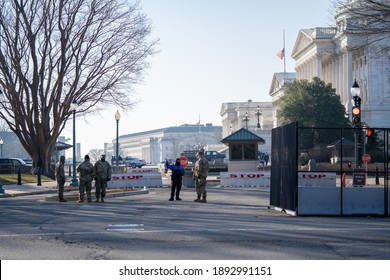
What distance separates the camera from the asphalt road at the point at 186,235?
48.3 feet

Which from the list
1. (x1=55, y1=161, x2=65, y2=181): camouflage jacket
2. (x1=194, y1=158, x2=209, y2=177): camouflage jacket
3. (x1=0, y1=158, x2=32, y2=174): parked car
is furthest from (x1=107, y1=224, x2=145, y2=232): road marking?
(x1=0, y1=158, x2=32, y2=174): parked car

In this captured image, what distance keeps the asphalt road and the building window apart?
105 ft

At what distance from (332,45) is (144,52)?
65.0 m

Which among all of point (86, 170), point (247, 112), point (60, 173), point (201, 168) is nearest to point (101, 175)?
point (86, 170)

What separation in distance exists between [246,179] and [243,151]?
397 inches

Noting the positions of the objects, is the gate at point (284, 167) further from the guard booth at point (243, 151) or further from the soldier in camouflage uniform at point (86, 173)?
the guard booth at point (243, 151)

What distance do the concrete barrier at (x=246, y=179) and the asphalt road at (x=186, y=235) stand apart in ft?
71.7

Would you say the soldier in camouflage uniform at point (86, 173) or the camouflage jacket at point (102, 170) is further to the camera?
the camouflage jacket at point (102, 170)

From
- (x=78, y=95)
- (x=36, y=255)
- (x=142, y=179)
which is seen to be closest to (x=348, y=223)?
(x=36, y=255)

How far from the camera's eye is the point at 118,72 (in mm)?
58844

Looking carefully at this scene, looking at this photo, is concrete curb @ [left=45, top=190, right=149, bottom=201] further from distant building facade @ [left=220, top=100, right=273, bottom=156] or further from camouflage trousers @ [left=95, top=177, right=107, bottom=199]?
distant building facade @ [left=220, top=100, right=273, bottom=156]

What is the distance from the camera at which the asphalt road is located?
48.3ft

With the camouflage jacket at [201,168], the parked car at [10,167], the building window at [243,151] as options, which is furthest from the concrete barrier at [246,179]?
the parked car at [10,167]

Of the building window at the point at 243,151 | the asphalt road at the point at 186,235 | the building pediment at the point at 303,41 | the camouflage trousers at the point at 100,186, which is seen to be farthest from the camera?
the building pediment at the point at 303,41
